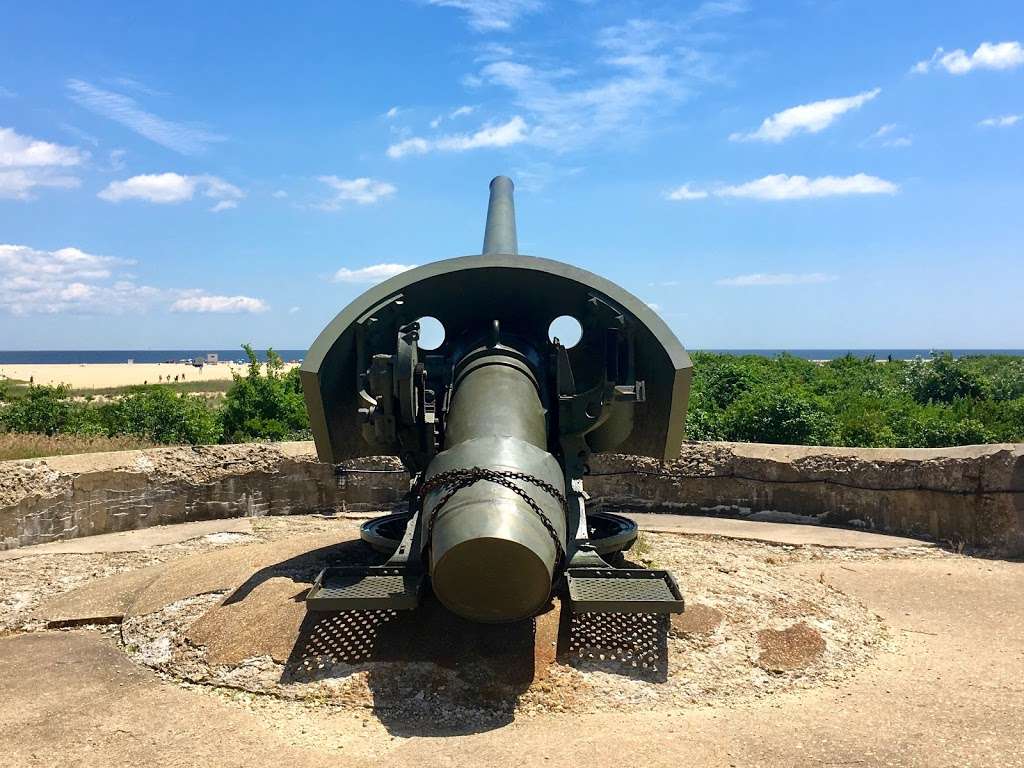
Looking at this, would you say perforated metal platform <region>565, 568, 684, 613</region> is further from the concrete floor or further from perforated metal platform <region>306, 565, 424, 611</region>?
perforated metal platform <region>306, 565, 424, 611</region>

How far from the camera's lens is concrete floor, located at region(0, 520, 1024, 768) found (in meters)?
3.43

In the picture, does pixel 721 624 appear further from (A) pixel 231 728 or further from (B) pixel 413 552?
(A) pixel 231 728

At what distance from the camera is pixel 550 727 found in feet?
12.3

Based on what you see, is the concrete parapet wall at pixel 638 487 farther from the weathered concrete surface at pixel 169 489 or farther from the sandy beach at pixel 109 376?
the sandy beach at pixel 109 376

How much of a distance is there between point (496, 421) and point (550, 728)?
150 cm

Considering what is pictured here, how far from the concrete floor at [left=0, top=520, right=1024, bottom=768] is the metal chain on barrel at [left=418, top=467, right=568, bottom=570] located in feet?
2.82

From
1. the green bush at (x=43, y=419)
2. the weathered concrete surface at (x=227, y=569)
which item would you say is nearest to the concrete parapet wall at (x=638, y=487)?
the weathered concrete surface at (x=227, y=569)

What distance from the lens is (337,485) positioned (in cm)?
898

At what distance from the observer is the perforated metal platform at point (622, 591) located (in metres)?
4.17

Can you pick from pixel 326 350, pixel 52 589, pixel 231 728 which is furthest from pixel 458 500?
pixel 52 589

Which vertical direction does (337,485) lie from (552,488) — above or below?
below

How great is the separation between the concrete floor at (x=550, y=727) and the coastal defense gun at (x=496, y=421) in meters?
0.57

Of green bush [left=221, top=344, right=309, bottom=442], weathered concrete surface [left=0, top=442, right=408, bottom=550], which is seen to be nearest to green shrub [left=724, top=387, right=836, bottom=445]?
weathered concrete surface [left=0, top=442, right=408, bottom=550]

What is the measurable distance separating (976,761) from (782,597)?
1.94 metres
